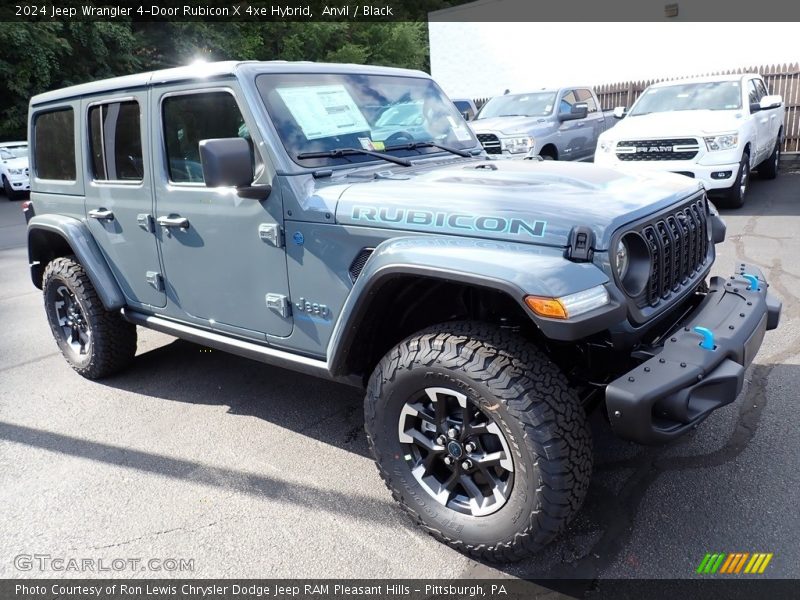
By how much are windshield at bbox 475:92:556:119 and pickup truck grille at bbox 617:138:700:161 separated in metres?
2.28

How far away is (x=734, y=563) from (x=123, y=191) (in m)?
3.52

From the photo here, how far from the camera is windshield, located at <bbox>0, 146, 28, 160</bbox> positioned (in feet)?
54.3

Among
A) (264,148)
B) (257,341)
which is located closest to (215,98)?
(264,148)

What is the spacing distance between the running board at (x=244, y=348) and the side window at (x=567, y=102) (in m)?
8.77

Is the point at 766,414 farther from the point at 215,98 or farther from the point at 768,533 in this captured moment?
the point at 215,98

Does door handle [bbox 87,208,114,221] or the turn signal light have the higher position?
door handle [bbox 87,208,114,221]

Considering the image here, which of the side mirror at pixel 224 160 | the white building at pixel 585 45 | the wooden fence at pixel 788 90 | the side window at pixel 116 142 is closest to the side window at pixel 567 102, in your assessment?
the wooden fence at pixel 788 90

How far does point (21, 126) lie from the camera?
1973 centimetres

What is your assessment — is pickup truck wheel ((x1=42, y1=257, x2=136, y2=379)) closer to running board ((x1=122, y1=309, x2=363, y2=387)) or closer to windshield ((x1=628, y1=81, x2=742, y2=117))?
running board ((x1=122, y1=309, x2=363, y2=387))

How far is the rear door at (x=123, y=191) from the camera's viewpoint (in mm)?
3553

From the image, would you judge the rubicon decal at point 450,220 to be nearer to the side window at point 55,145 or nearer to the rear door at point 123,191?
the rear door at point 123,191

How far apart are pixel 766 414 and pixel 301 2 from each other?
31177 millimetres

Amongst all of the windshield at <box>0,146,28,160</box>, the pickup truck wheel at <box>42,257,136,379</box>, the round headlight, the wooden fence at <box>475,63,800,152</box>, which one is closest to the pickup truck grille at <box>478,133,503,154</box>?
the pickup truck wheel at <box>42,257,136,379</box>

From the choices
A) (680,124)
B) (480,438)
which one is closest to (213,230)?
(480,438)
